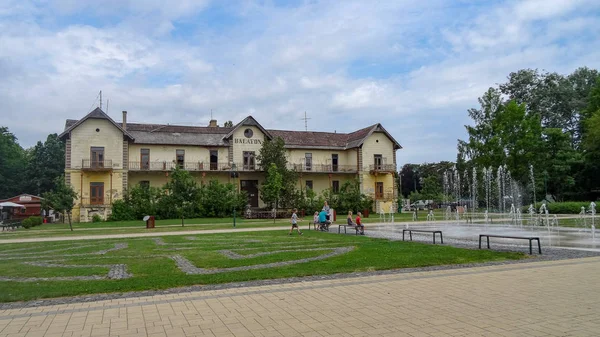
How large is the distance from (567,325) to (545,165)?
5329cm

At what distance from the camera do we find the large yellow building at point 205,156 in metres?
44.9

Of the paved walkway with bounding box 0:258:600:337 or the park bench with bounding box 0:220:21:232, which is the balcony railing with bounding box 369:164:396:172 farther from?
the paved walkway with bounding box 0:258:600:337

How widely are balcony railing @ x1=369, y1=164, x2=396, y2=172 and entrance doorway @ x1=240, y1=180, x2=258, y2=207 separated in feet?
46.5

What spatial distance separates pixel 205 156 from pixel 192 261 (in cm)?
3790

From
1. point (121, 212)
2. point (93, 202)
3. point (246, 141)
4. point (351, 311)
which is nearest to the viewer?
point (351, 311)

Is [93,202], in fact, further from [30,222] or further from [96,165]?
[30,222]

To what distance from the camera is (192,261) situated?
12.9 m

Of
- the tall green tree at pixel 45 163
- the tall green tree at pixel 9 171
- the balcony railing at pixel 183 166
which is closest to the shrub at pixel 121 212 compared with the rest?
the balcony railing at pixel 183 166

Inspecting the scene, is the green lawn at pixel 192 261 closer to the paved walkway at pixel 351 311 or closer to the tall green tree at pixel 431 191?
the paved walkway at pixel 351 311

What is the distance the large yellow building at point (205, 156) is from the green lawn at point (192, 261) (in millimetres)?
25308


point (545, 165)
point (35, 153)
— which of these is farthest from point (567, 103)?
point (35, 153)

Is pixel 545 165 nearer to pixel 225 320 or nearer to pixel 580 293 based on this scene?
pixel 580 293

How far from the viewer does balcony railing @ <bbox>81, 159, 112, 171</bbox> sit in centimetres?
4422

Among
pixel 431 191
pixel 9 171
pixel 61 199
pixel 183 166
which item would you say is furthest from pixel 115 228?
pixel 431 191
